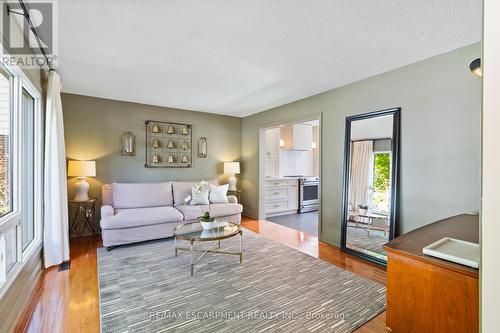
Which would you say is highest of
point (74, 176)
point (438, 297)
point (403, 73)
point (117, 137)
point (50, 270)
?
point (403, 73)

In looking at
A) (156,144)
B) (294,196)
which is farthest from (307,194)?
(156,144)

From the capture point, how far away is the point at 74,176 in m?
3.91

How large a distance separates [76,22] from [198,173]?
3.71 metres

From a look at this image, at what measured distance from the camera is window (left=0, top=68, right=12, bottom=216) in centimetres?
212

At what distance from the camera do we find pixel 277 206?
5969 mm

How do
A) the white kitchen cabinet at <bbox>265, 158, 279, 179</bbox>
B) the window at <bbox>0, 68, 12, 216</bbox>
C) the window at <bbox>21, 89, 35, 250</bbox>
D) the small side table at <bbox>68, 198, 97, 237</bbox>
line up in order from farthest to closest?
the white kitchen cabinet at <bbox>265, 158, 279, 179</bbox> → the small side table at <bbox>68, 198, 97, 237</bbox> → the window at <bbox>21, 89, 35, 250</bbox> → the window at <bbox>0, 68, 12, 216</bbox>

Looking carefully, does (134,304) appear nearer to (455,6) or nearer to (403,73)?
(455,6)

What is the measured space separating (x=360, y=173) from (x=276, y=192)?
9.29 ft

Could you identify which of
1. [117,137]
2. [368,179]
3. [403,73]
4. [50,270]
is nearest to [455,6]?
[403,73]

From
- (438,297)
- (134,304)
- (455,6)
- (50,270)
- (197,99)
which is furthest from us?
(197,99)

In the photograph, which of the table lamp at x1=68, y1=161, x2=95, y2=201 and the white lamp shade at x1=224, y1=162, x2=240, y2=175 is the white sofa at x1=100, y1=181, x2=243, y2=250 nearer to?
the table lamp at x1=68, y1=161, x2=95, y2=201

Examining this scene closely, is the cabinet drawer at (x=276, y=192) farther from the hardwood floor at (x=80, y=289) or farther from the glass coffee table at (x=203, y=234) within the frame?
the glass coffee table at (x=203, y=234)

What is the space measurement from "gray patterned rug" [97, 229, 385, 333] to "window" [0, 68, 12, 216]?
3.83 feet

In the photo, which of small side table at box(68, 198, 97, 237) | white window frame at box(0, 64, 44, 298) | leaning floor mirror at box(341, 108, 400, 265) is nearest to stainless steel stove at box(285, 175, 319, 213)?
leaning floor mirror at box(341, 108, 400, 265)
